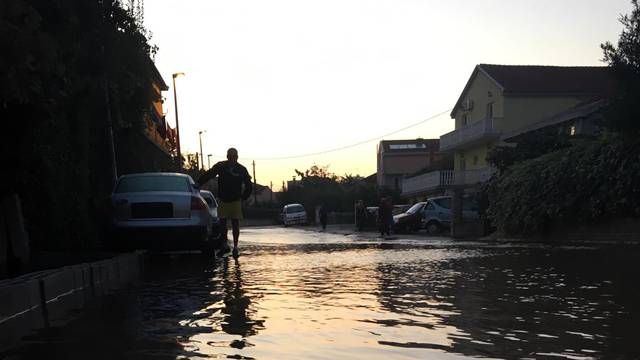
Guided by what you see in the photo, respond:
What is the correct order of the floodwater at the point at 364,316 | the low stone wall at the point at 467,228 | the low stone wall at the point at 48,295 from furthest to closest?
the low stone wall at the point at 467,228 → the low stone wall at the point at 48,295 → the floodwater at the point at 364,316

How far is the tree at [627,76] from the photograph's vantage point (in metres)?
15.3

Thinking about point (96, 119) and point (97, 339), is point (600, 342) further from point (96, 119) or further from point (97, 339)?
point (96, 119)

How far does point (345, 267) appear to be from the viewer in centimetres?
1009

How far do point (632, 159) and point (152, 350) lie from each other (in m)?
14.6

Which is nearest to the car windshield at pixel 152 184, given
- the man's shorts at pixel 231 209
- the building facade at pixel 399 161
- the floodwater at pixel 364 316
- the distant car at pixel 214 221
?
the distant car at pixel 214 221

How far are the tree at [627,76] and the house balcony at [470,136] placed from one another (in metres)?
25.2

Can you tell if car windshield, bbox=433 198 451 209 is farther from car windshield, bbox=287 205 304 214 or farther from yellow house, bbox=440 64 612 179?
car windshield, bbox=287 205 304 214

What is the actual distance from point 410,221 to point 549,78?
18.4 meters

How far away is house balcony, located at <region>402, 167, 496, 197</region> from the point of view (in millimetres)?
42219

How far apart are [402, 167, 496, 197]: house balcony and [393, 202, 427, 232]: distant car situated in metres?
9.18

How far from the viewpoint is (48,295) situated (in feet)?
18.9

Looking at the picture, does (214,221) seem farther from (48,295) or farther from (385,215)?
(385,215)

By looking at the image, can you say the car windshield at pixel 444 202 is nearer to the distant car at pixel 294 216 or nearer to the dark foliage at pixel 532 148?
the dark foliage at pixel 532 148

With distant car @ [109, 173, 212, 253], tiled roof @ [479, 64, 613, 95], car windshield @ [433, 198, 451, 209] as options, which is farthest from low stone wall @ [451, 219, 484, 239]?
tiled roof @ [479, 64, 613, 95]
